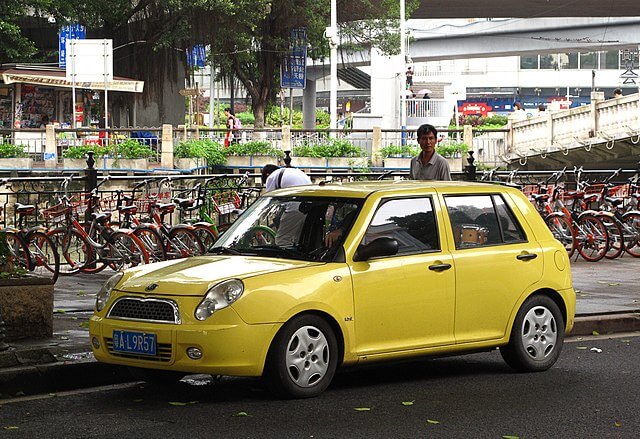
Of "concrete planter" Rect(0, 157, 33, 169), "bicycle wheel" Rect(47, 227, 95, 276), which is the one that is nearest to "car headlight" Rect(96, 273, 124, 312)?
"bicycle wheel" Rect(47, 227, 95, 276)

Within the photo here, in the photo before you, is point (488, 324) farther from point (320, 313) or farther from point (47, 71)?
point (47, 71)

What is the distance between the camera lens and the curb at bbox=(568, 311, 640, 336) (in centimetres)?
1206

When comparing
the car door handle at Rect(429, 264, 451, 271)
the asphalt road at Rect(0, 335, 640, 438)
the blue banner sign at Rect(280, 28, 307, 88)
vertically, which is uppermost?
the blue banner sign at Rect(280, 28, 307, 88)

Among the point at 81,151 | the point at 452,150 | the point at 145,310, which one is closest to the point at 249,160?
the point at 81,151

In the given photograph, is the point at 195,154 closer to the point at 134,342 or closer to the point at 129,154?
the point at 129,154

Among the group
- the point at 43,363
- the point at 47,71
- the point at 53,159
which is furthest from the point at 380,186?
the point at 47,71

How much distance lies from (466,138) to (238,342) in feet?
130

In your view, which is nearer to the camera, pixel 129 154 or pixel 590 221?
pixel 590 221

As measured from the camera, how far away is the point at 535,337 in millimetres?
9688

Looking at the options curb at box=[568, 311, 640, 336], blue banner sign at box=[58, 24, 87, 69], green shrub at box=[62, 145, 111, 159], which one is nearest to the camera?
curb at box=[568, 311, 640, 336]

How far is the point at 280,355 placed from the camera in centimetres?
811

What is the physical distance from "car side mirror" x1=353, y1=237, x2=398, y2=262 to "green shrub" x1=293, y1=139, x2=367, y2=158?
36.5 metres

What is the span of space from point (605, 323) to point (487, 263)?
3.33 m

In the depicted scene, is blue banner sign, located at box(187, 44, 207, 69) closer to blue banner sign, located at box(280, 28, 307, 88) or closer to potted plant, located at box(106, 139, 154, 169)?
blue banner sign, located at box(280, 28, 307, 88)
